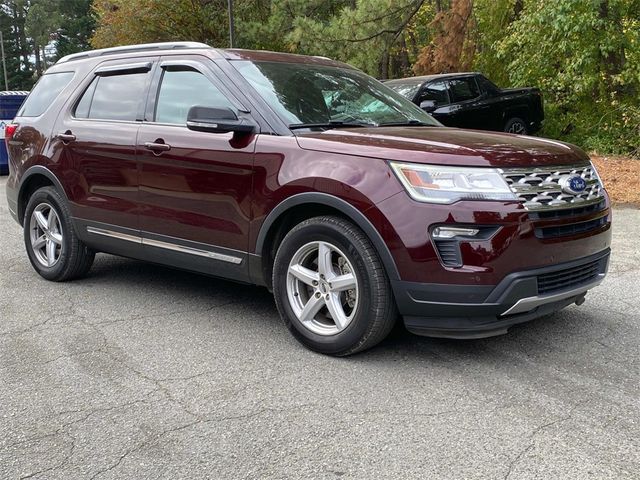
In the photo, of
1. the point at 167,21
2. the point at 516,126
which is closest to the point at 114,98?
the point at 516,126

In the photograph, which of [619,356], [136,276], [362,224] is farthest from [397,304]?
[136,276]

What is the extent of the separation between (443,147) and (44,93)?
4009mm

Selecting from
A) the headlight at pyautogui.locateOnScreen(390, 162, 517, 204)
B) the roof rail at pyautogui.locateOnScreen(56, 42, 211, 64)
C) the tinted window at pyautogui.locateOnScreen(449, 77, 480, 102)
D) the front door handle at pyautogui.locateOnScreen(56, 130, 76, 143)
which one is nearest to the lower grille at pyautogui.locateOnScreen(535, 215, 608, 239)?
the headlight at pyautogui.locateOnScreen(390, 162, 517, 204)

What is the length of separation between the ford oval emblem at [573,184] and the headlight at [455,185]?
15.9 inches

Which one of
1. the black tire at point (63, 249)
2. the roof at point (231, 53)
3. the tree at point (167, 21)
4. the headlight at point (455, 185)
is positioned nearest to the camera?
the headlight at point (455, 185)

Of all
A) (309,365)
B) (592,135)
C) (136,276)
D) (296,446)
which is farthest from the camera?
(592,135)

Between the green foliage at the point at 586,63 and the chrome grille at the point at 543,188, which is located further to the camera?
the green foliage at the point at 586,63

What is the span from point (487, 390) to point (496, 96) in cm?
1017

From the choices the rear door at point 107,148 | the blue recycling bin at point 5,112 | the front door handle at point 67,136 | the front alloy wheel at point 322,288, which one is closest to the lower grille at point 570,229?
the front alloy wheel at point 322,288

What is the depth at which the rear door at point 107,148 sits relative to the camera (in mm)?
5024

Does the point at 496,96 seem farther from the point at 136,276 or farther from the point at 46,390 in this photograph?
the point at 46,390

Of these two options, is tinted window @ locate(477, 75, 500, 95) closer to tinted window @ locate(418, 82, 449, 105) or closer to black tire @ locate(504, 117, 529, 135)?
black tire @ locate(504, 117, 529, 135)

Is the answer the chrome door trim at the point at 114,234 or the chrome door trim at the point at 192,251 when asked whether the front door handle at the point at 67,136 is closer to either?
the chrome door trim at the point at 114,234

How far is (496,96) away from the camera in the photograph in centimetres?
1279
